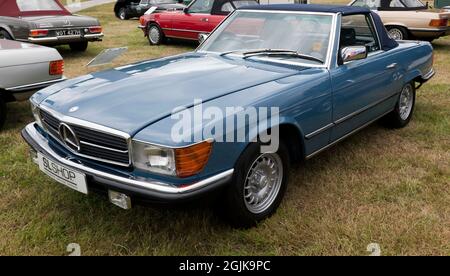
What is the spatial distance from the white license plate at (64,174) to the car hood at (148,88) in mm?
345

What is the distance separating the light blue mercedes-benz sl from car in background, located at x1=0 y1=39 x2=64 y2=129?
1494mm

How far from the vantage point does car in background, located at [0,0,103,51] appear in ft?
26.7

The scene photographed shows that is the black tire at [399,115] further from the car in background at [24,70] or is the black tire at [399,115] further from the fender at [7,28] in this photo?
the fender at [7,28]

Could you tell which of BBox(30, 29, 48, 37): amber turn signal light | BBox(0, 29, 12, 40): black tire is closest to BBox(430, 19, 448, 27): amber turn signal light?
BBox(30, 29, 48, 37): amber turn signal light

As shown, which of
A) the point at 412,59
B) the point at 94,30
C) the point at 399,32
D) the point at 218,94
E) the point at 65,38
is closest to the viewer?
the point at 218,94

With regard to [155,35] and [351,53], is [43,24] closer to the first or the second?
[155,35]

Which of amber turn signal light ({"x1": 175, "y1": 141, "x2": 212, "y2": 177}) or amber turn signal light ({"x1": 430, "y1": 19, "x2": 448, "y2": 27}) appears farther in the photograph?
amber turn signal light ({"x1": 430, "y1": 19, "x2": 448, "y2": 27})

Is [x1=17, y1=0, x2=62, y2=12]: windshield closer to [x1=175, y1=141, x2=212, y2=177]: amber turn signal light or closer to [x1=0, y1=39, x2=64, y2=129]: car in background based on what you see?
Result: [x1=0, y1=39, x2=64, y2=129]: car in background

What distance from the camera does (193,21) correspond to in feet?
33.7

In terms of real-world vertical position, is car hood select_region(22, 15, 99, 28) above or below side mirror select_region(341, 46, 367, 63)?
below

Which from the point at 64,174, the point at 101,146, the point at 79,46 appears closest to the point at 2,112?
the point at 64,174

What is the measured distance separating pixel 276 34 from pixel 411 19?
744 centimetres

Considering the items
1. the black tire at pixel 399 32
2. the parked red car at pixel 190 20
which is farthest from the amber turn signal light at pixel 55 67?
the black tire at pixel 399 32
